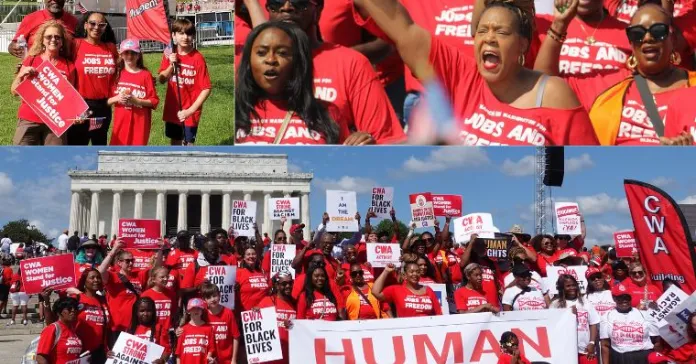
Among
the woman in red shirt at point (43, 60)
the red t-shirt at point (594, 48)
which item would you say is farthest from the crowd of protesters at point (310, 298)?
the red t-shirt at point (594, 48)

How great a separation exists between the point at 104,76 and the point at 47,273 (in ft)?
11.6

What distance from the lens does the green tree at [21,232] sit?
18.1m

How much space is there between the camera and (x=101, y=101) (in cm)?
1288

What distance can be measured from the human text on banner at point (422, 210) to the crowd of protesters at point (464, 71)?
99.2 inches

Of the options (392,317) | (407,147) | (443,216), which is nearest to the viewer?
(392,317)

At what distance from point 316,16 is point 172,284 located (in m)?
3.43

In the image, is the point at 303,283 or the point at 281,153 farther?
the point at 281,153

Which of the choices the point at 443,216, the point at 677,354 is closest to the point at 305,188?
the point at 443,216

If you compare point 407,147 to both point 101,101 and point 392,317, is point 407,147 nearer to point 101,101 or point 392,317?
point 392,317

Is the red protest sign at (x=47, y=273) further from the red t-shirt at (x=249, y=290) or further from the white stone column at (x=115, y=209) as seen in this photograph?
the white stone column at (x=115, y=209)

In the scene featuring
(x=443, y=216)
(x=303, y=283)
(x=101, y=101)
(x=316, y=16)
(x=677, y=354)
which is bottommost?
(x=677, y=354)

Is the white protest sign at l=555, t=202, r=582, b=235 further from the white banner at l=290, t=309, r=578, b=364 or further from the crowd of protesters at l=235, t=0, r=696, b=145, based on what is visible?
the white banner at l=290, t=309, r=578, b=364

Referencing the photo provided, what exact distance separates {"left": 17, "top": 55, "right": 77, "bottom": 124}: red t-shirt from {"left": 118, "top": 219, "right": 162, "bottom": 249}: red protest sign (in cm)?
166

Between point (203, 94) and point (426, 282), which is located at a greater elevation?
point (203, 94)
